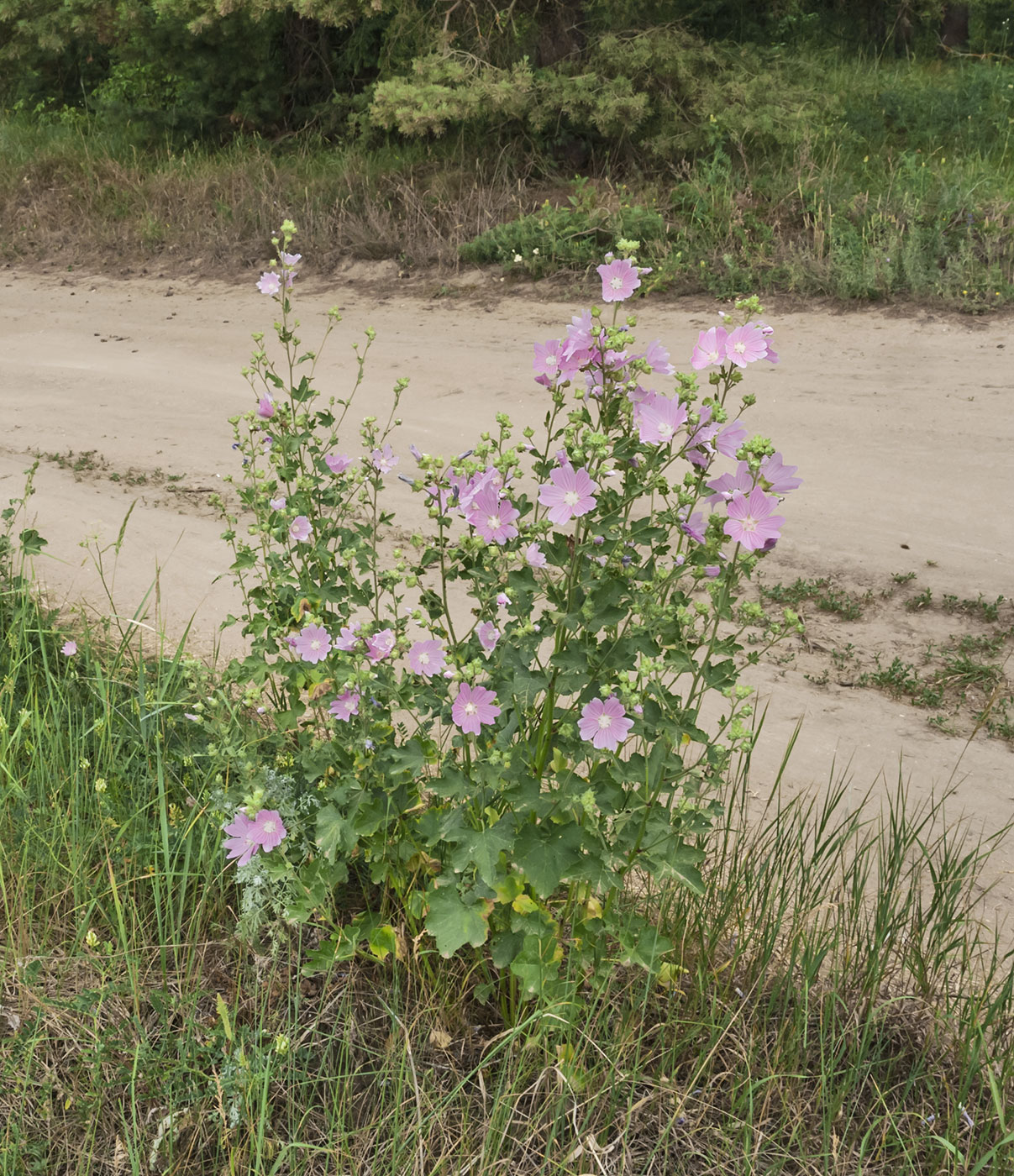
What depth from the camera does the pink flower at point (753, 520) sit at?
188 cm

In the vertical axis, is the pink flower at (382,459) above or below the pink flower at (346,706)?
above

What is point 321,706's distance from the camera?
8.46 feet

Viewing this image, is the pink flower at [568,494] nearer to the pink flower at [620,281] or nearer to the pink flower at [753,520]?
the pink flower at [753,520]

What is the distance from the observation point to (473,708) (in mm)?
1997

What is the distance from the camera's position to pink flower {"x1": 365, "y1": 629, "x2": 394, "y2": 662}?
2.25m

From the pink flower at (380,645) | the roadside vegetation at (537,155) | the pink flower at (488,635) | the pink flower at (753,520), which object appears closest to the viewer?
the pink flower at (753,520)

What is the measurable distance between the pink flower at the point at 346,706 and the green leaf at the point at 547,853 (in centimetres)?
41

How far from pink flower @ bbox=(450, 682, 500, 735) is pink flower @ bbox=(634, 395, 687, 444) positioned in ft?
1.70

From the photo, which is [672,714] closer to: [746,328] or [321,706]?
[746,328]

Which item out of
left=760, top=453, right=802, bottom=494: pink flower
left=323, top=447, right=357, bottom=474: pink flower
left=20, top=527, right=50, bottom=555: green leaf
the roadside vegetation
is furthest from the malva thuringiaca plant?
the roadside vegetation

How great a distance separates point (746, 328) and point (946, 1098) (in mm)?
1483

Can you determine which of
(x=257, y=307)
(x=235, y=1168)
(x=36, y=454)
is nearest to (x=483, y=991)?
(x=235, y=1168)

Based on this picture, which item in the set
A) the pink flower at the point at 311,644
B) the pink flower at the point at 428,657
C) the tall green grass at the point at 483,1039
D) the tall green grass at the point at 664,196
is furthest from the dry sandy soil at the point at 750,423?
the pink flower at the point at 428,657

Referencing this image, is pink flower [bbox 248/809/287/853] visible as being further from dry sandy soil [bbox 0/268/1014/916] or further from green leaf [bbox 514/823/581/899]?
dry sandy soil [bbox 0/268/1014/916]
